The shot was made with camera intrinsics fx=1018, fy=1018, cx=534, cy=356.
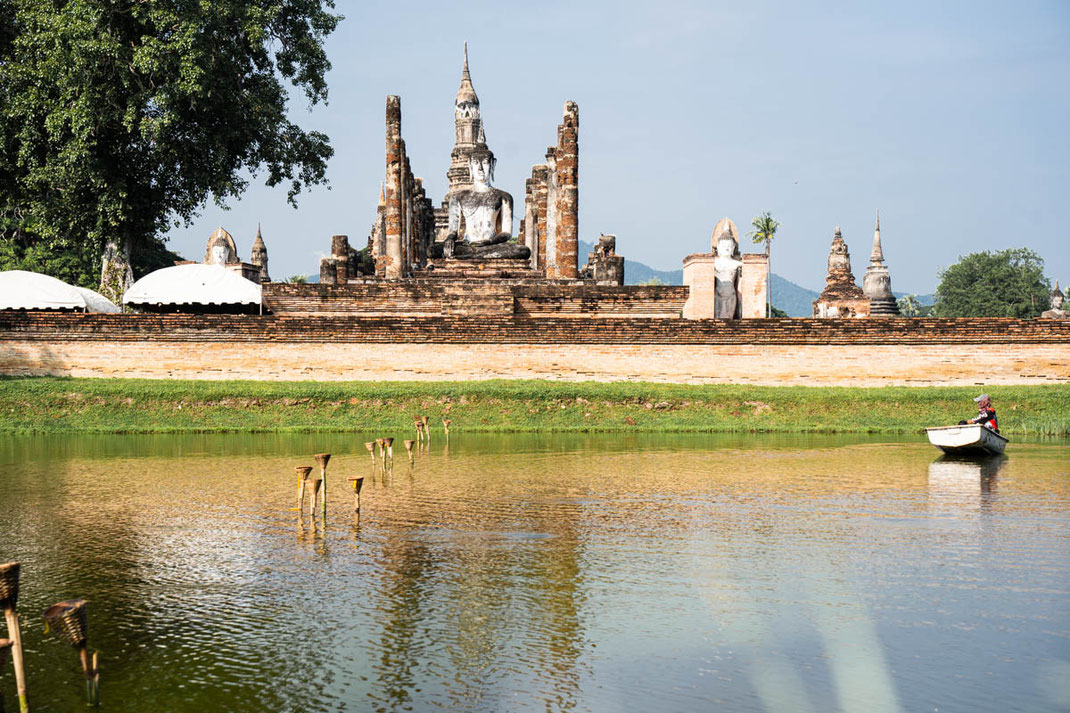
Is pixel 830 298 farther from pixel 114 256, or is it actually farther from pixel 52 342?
pixel 52 342

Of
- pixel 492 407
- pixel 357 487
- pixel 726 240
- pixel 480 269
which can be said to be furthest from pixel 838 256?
pixel 357 487

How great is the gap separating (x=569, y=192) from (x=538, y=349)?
7.14 metres

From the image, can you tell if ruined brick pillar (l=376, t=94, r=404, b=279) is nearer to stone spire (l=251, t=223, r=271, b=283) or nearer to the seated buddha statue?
the seated buddha statue

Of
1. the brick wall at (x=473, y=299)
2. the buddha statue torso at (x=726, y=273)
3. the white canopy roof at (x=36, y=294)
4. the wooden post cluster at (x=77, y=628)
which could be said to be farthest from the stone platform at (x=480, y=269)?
the wooden post cluster at (x=77, y=628)

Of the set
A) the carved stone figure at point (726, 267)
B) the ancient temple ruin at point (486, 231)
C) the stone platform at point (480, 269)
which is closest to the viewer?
the ancient temple ruin at point (486, 231)

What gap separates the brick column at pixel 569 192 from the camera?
26.5m

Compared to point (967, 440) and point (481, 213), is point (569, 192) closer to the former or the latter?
point (481, 213)

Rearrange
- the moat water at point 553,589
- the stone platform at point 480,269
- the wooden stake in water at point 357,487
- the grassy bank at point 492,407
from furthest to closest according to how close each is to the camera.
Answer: the stone platform at point 480,269 → the grassy bank at point 492,407 → the wooden stake in water at point 357,487 → the moat water at point 553,589

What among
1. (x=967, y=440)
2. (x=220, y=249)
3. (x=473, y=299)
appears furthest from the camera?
(x=220, y=249)

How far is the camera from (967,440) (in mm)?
14820

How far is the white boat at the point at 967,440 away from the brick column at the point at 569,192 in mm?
12835

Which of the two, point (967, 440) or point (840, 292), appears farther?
point (840, 292)

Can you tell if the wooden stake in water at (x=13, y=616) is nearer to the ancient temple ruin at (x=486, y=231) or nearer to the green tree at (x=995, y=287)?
the ancient temple ruin at (x=486, y=231)

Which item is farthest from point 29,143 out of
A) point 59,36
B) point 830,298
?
point 830,298
